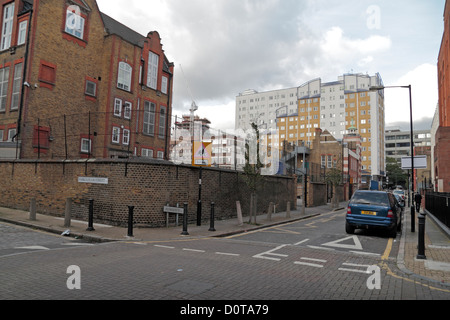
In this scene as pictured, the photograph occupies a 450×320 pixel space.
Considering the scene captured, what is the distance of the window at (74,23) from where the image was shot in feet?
80.6

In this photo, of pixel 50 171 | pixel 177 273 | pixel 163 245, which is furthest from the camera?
pixel 50 171

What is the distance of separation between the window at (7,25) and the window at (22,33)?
5.13 ft

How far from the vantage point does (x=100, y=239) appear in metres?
9.62

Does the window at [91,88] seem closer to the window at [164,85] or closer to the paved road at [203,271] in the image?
the window at [164,85]

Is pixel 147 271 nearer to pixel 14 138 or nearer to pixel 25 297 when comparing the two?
pixel 25 297

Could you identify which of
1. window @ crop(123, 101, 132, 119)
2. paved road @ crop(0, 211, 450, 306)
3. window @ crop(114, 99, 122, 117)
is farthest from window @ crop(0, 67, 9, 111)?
paved road @ crop(0, 211, 450, 306)

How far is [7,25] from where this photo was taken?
24.1 meters

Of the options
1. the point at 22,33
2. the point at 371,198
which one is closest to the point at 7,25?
the point at 22,33

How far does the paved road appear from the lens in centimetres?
483

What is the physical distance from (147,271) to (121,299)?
5.13 ft

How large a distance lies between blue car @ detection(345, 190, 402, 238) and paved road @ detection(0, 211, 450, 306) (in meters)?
1.60

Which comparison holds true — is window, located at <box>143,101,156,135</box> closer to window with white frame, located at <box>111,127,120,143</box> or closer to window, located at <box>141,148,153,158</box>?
window, located at <box>141,148,153,158</box>

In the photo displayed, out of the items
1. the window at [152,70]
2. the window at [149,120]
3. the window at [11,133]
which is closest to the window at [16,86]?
the window at [11,133]
